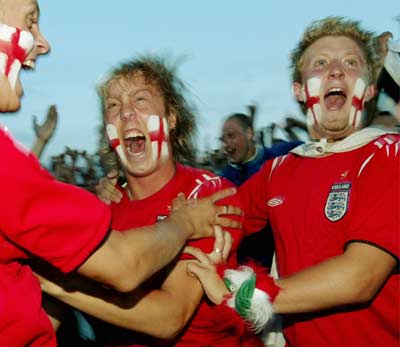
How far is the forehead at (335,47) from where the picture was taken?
3361mm

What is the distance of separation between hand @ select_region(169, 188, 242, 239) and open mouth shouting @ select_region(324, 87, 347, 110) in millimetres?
609

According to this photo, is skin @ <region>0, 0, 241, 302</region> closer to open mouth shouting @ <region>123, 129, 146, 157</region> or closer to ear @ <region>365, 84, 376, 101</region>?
open mouth shouting @ <region>123, 129, 146, 157</region>

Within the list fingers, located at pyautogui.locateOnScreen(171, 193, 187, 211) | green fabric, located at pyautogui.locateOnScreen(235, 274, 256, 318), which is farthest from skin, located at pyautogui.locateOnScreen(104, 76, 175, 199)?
green fabric, located at pyautogui.locateOnScreen(235, 274, 256, 318)

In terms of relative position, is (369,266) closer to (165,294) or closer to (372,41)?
(165,294)

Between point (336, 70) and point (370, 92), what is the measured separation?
23 centimetres

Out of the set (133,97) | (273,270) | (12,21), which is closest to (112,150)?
(133,97)

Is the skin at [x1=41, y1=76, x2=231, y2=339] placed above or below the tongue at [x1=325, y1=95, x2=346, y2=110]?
below

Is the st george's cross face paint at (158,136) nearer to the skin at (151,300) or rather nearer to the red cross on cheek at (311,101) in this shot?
the skin at (151,300)

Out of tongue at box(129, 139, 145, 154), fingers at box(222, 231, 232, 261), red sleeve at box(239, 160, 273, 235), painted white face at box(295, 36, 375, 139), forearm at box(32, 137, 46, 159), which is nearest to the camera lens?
fingers at box(222, 231, 232, 261)

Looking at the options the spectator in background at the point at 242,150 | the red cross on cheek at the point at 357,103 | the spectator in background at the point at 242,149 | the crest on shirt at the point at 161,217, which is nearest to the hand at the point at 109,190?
the crest on shirt at the point at 161,217

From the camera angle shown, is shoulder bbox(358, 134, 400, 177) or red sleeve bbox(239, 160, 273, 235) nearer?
shoulder bbox(358, 134, 400, 177)

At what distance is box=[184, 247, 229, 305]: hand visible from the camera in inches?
117

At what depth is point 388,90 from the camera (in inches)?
146

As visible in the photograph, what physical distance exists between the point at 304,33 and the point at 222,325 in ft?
4.99
